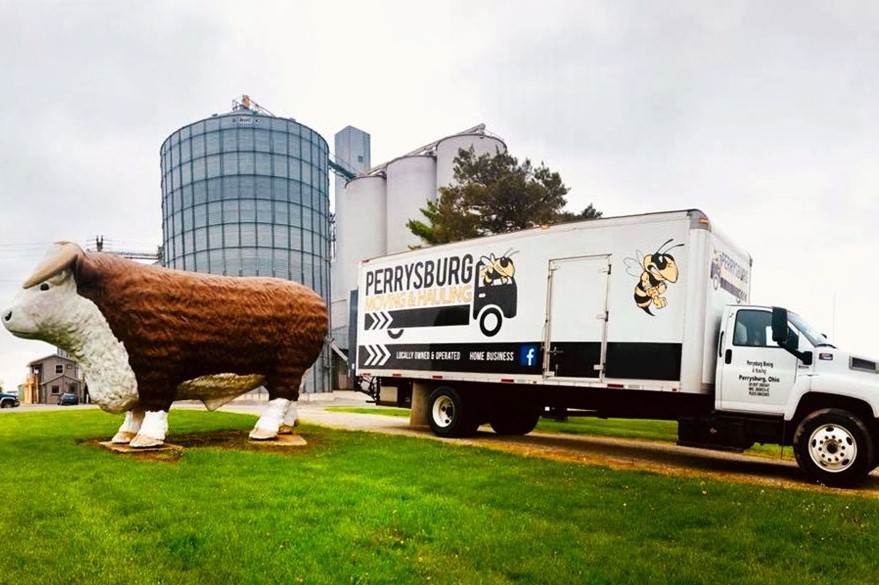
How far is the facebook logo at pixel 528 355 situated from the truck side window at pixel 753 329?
331 centimetres

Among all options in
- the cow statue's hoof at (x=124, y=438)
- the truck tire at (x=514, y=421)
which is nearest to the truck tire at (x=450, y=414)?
the truck tire at (x=514, y=421)

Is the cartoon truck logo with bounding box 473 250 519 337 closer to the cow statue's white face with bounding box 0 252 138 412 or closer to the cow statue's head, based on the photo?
the cow statue's white face with bounding box 0 252 138 412

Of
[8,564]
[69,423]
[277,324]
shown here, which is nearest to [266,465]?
[277,324]

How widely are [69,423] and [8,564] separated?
11.6 metres

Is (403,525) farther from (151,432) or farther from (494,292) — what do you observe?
(494,292)

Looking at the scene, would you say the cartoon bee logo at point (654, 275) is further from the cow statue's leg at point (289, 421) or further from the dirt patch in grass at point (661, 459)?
the cow statue's leg at point (289, 421)

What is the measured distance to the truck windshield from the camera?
8742 mm

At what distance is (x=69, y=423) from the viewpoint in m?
14.4

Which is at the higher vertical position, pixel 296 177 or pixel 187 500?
pixel 296 177

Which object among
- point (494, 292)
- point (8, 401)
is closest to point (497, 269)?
point (494, 292)

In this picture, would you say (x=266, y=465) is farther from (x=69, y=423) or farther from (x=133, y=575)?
(x=69, y=423)

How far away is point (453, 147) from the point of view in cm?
4475

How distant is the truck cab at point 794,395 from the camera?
26.8 feet

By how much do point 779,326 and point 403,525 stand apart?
629 centimetres
